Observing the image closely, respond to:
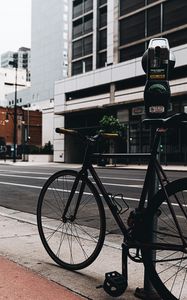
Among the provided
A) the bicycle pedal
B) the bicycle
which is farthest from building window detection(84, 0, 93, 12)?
the bicycle pedal

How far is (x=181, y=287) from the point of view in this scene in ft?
10.5

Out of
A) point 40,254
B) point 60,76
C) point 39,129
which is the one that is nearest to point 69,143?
point 39,129

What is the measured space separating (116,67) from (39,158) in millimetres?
15857

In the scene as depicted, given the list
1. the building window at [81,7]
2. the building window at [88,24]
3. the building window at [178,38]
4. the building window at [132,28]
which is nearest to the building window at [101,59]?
the building window at [88,24]

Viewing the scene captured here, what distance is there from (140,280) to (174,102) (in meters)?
34.1

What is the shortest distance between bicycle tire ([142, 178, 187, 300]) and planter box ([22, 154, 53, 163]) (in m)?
47.1

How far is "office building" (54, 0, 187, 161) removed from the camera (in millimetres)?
37094

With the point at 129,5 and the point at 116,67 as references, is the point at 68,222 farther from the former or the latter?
the point at 129,5

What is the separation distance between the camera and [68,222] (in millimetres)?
4156

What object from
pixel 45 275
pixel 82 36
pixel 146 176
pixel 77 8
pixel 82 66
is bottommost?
pixel 45 275

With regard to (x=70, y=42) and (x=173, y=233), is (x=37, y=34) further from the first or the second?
(x=173, y=233)

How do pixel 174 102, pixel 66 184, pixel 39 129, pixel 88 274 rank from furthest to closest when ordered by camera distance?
1. pixel 39 129
2. pixel 174 102
3. pixel 66 184
4. pixel 88 274

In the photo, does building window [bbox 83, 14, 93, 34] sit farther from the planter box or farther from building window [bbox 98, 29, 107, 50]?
the planter box

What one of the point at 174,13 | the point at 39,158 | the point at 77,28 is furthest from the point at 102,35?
the point at 39,158
